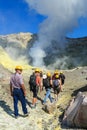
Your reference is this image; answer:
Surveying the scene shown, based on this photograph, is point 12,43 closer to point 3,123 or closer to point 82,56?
point 82,56

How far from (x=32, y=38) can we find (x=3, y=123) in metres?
77.1

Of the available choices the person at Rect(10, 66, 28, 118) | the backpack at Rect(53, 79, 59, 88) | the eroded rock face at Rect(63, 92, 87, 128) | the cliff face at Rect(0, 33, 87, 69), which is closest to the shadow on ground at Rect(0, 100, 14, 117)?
the person at Rect(10, 66, 28, 118)

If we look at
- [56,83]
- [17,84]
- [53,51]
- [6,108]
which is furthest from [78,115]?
[53,51]

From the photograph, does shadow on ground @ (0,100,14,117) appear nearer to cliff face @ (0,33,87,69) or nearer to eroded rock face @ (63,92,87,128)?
eroded rock face @ (63,92,87,128)

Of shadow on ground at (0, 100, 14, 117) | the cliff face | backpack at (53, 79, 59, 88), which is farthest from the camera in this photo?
the cliff face

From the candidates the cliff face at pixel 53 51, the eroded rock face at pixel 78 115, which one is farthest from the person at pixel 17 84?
the cliff face at pixel 53 51

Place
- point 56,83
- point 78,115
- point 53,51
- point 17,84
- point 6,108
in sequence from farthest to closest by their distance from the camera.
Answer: point 53,51, point 56,83, point 6,108, point 17,84, point 78,115

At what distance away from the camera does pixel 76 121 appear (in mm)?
→ 12812

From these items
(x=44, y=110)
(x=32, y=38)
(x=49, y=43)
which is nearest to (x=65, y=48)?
(x=49, y=43)

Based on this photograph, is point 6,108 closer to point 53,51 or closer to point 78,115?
point 78,115

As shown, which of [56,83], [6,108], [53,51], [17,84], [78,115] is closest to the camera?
[78,115]

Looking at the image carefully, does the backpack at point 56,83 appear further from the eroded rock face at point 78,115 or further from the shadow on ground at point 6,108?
the eroded rock face at point 78,115

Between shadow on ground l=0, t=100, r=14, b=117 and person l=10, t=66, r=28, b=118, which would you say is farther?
shadow on ground l=0, t=100, r=14, b=117

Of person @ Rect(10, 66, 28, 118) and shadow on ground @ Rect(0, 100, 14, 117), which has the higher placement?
person @ Rect(10, 66, 28, 118)
